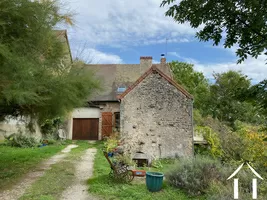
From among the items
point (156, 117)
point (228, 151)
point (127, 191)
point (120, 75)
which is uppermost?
point (120, 75)

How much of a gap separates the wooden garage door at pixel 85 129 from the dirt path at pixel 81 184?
9522mm

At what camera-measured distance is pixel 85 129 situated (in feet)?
69.8

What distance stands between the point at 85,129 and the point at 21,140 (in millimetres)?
6107

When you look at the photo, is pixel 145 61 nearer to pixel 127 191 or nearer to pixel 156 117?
pixel 156 117

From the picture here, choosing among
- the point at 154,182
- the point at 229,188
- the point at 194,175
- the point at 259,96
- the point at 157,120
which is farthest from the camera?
the point at 157,120

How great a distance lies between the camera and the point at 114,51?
10.7 metres

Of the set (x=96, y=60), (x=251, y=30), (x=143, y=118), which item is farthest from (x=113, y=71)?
(x=251, y=30)

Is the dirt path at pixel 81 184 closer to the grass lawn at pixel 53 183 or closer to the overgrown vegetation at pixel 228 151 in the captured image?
the grass lawn at pixel 53 183

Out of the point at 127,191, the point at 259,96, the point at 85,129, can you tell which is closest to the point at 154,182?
the point at 127,191

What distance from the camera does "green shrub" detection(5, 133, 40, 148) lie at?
1590 cm

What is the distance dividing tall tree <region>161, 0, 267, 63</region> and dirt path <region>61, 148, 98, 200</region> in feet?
16.1

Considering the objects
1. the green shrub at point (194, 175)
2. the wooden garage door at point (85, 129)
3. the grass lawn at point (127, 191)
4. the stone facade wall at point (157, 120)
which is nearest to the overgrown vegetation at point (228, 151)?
the green shrub at point (194, 175)

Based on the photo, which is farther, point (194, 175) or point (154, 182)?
point (194, 175)

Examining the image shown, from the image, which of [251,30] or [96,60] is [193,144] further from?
[251,30]
